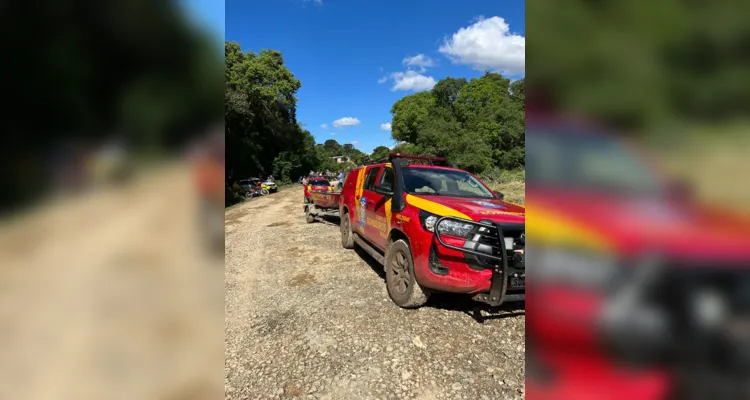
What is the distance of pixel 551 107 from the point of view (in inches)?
27.9

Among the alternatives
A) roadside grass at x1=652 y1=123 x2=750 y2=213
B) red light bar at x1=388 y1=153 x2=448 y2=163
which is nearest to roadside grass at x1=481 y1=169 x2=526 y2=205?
red light bar at x1=388 y1=153 x2=448 y2=163

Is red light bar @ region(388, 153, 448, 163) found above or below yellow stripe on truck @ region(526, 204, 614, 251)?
above

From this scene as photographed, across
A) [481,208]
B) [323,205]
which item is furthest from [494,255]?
[323,205]

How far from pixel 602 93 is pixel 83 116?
81 cm

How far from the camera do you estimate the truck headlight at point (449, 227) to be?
12.4ft

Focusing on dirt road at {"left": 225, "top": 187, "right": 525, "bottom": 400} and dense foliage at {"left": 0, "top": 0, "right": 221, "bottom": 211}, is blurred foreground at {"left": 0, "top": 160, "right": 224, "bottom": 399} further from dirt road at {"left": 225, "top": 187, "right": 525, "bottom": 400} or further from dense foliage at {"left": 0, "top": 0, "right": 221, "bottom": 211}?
dirt road at {"left": 225, "top": 187, "right": 525, "bottom": 400}

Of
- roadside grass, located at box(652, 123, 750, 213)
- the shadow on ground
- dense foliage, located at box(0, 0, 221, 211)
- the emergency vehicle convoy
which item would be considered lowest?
the shadow on ground

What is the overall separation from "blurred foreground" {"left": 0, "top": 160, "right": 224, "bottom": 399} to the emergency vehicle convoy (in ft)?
9.87

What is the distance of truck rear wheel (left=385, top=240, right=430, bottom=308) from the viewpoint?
14.1 feet

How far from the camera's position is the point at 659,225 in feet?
1.96

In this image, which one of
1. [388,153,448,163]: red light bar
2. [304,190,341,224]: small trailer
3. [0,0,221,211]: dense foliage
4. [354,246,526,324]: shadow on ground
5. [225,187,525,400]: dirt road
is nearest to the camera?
[0,0,221,211]: dense foliage

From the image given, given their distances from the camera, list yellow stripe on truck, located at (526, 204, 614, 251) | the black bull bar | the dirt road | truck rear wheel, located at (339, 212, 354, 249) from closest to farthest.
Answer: yellow stripe on truck, located at (526, 204, 614, 251) → the dirt road → the black bull bar → truck rear wheel, located at (339, 212, 354, 249)

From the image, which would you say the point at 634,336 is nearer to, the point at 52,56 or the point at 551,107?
the point at 551,107

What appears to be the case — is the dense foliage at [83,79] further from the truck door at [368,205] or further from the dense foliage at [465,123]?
the dense foliage at [465,123]
